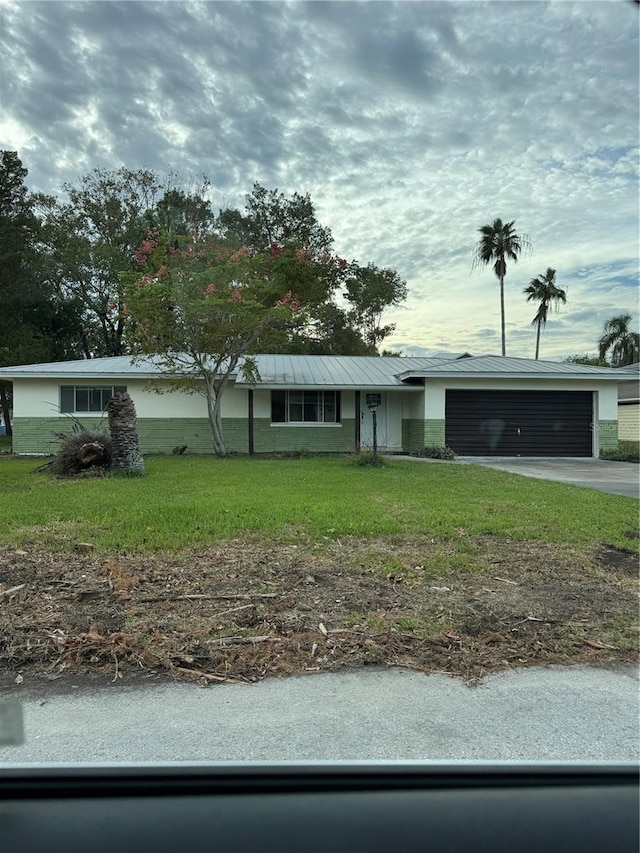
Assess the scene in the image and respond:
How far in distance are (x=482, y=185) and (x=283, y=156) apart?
2.10 m

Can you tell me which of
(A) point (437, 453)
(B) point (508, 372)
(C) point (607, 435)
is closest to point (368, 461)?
(A) point (437, 453)

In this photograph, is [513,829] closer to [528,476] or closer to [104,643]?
[104,643]

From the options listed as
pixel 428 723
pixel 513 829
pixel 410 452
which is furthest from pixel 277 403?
pixel 513 829

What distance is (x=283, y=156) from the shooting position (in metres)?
4.80

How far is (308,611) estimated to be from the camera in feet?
→ 13.0

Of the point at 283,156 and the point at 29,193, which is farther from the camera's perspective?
the point at 29,193

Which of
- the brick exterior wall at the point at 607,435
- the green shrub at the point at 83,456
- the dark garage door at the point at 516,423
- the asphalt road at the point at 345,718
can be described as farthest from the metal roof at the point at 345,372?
the asphalt road at the point at 345,718

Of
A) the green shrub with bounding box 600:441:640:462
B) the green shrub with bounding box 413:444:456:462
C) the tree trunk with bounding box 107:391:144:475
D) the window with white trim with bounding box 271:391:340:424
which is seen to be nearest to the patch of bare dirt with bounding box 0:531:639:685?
the tree trunk with bounding box 107:391:144:475

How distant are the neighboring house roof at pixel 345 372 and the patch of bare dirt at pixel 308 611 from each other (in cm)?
1234

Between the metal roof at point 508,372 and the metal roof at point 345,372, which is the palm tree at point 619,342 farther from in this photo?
the metal roof at point 508,372

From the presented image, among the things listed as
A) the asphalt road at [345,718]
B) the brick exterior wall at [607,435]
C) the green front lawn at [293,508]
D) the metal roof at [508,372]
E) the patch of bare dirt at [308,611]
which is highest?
the metal roof at [508,372]

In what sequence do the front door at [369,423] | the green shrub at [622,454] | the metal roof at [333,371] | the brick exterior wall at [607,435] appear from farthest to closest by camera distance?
the front door at [369,423], the brick exterior wall at [607,435], the metal roof at [333,371], the green shrub at [622,454]

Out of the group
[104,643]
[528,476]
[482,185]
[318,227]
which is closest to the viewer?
[104,643]

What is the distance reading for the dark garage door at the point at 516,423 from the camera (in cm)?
1805
